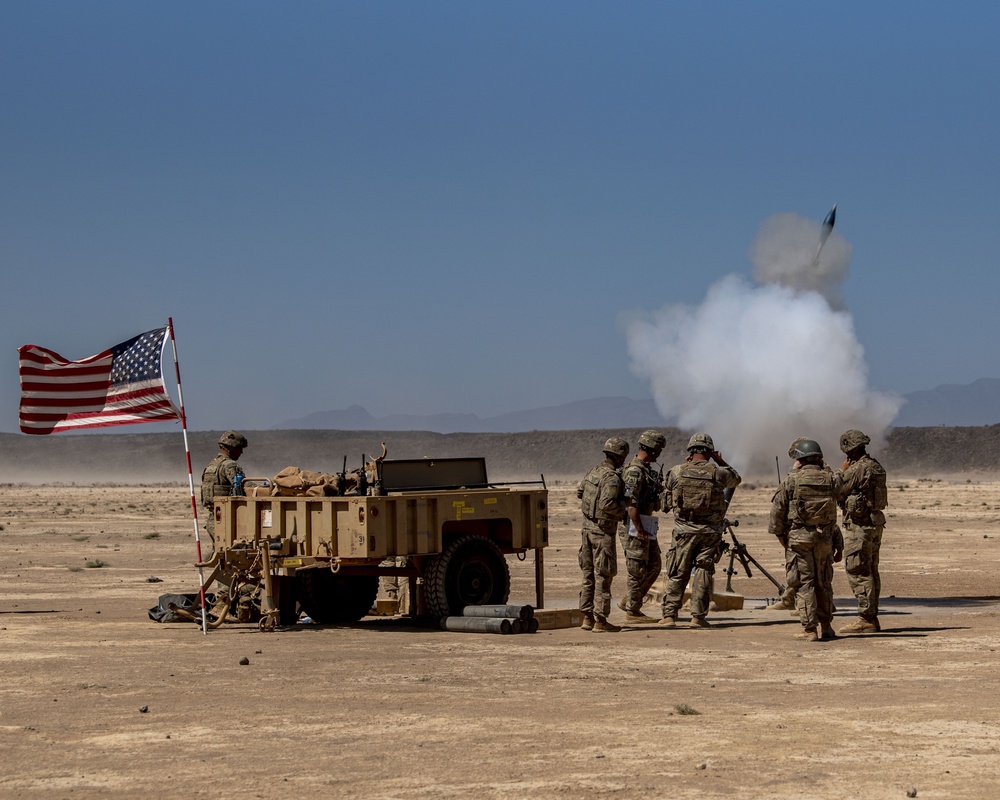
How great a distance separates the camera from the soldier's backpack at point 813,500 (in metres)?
14.9

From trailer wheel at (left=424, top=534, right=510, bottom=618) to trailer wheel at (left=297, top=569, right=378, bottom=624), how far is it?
4.20 feet

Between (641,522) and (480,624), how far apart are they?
6.60 feet

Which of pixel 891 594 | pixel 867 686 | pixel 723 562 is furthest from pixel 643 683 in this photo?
pixel 723 562

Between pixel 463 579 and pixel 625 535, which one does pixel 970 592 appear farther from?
pixel 463 579

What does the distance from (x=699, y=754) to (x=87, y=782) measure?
3.48m

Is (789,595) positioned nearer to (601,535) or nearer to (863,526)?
(863,526)

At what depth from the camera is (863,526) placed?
15.6 meters

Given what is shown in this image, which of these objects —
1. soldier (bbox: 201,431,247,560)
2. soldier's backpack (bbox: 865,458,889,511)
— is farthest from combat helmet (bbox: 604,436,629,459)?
soldier (bbox: 201,431,247,560)

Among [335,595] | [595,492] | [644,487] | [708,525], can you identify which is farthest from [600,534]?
[335,595]

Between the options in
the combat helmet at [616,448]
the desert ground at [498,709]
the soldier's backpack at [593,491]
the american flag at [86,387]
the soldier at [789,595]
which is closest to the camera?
the desert ground at [498,709]

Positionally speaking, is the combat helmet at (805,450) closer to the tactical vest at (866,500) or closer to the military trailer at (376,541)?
the tactical vest at (866,500)

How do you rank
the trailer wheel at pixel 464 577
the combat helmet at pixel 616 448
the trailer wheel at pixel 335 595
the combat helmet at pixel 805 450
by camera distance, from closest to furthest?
the combat helmet at pixel 805 450, the trailer wheel at pixel 464 577, the combat helmet at pixel 616 448, the trailer wheel at pixel 335 595

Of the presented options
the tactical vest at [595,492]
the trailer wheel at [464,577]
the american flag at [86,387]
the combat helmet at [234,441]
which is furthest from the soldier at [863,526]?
the american flag at [86,387]

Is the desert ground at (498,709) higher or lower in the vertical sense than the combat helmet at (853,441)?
lower
